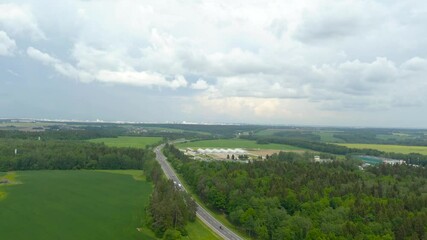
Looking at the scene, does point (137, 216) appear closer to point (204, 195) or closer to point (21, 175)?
point (204, 195)

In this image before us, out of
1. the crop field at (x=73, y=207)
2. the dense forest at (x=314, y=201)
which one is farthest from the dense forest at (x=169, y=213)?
the dense forest at (x=314, y=201)

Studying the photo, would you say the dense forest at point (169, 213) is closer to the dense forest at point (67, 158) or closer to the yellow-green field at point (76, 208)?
the yellow-green field at point (76, 208)

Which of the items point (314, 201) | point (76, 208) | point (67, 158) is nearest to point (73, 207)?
point (76, 208)

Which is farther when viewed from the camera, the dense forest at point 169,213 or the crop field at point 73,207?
the dense forest at point 169,213

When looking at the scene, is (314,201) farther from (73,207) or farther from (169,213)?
(73,207)

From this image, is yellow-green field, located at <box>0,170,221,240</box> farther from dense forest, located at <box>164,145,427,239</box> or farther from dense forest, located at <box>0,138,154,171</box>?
dense forest, located at <box>0,138,154,171</box>

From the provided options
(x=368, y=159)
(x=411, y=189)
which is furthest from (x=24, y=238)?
(x=368, y=159)

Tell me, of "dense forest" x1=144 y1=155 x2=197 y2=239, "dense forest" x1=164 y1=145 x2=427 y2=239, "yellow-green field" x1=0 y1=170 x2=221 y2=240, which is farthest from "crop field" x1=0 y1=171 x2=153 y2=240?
"dense forest" x1=164 y1=145 x2=427 y2=239
